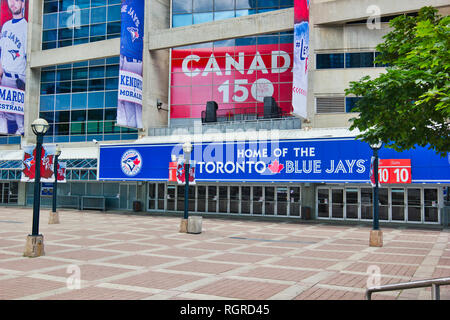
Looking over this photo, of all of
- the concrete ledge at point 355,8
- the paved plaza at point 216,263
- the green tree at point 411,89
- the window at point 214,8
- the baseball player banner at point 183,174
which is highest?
the window at point 214,8

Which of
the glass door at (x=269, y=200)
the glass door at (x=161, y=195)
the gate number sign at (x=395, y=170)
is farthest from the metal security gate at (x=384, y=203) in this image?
the glass door at (x=161, y=195)

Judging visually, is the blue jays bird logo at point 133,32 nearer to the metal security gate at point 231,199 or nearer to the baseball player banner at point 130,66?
the baseball player banner at point 130,66

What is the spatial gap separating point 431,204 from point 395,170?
162 inches

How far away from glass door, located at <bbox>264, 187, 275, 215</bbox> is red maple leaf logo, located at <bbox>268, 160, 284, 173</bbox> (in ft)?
11.5

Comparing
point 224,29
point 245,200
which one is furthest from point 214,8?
point 245,200

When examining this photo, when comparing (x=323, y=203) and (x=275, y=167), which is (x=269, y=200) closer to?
(x=323, y=203)

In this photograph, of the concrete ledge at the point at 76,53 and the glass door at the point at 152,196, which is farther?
the concrete ledge at the point at 76,53

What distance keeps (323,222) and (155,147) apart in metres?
13.1

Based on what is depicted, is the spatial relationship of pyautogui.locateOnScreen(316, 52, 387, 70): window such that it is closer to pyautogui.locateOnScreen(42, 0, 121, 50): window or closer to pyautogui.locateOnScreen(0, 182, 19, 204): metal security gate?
pyautogui.locateOnScreen(42, 0, 121, 50): window

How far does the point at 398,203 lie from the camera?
27.3 metres

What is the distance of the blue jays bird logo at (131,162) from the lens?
106ft

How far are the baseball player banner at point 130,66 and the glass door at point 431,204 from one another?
21.3 metres

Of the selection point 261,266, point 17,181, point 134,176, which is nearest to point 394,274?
point 261,266

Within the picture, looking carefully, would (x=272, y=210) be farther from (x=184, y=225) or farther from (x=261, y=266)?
(x=261, y=266)
